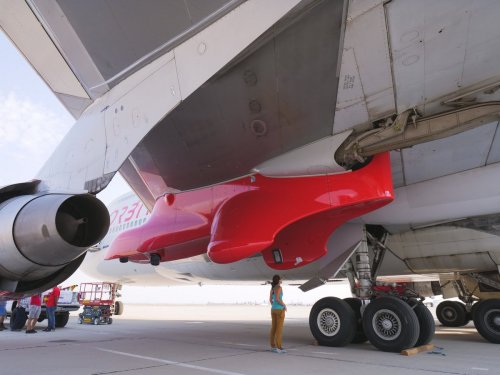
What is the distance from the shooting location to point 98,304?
39.2 ft

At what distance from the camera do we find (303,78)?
15.4 ft

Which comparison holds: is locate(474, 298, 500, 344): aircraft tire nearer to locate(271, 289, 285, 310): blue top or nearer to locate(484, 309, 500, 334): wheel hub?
locate(484, 309, 500, 334): wheel hub

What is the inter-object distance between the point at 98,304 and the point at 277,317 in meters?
8.05

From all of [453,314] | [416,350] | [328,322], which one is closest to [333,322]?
[328,322]

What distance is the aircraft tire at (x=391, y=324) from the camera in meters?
5.25

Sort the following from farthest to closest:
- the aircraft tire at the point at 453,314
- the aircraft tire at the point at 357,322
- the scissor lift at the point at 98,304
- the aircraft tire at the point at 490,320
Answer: the scissor lift at the point at 98,304
the aircraft tire at the point at 453,314
the aircraft tire at the point at 490,320
the aircraft tire at the point at 357,322

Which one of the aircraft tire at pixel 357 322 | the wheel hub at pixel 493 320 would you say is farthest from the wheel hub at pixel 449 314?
the aircraft tire at pixel 357 322

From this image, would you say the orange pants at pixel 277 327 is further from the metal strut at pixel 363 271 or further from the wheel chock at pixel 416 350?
the wheel chock at pixel 416 350

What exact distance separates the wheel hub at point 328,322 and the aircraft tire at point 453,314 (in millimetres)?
6412

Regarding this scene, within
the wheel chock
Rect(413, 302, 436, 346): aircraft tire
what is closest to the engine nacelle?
the wheel chock

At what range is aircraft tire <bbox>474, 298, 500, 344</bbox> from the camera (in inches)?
270

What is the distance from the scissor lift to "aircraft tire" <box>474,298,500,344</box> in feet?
30.6

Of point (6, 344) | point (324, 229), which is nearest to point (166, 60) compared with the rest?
point (324, 229)

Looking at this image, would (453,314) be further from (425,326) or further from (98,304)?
(98,304)
